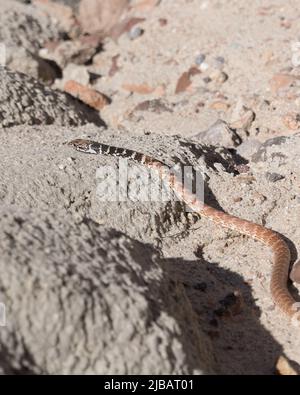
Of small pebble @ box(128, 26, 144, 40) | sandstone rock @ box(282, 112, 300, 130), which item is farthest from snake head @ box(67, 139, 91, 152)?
small pebble @ box(128, 26, 144, 40)

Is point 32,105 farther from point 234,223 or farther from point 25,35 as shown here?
point 25,35

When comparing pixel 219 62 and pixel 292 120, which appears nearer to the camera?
pixel 292 120

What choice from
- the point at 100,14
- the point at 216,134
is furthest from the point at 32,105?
the point at 100,14

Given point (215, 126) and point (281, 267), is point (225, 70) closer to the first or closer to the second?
point (215, 126)

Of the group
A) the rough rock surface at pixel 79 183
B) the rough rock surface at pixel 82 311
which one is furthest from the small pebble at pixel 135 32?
the rough rock surface at pixel 82 311

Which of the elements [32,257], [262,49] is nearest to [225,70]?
[262,49]

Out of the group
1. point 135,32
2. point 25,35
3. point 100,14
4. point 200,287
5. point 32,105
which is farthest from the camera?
point 100,14
